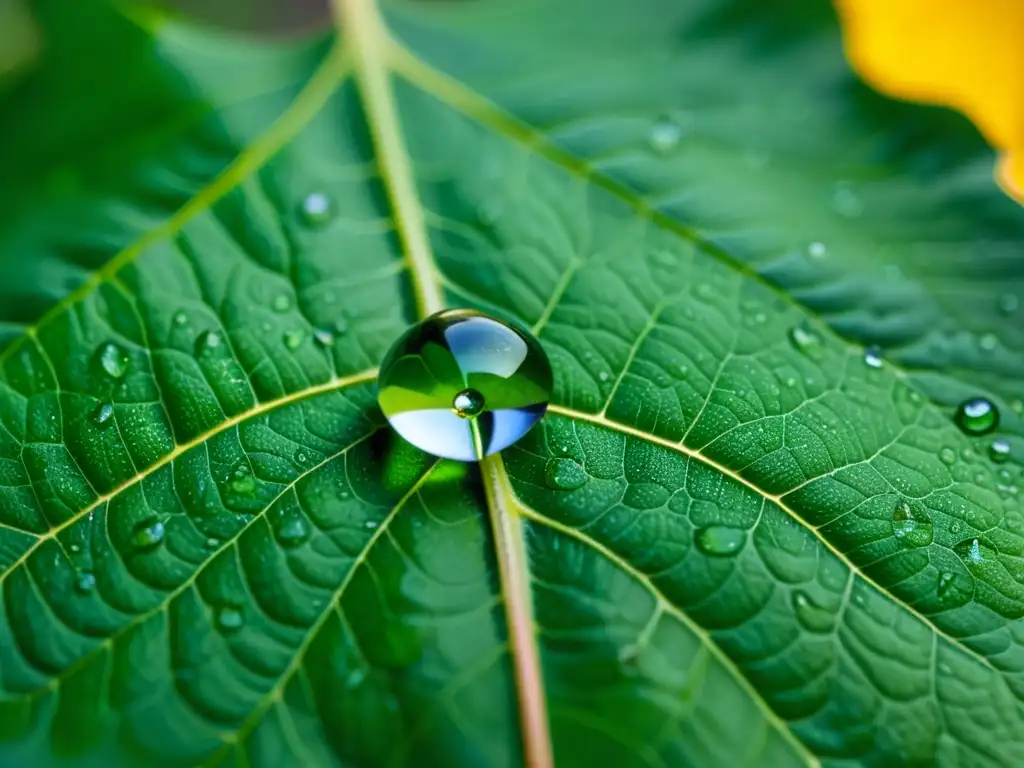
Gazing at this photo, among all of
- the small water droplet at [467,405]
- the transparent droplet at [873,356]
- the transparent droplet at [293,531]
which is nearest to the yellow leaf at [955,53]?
the transparent droplet at [873,356]

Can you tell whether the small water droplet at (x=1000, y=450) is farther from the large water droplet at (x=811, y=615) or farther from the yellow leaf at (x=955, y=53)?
the yellow leaf at (x=955, y=53)

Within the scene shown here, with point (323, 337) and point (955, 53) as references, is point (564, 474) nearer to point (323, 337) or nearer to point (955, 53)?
point (323, 337)

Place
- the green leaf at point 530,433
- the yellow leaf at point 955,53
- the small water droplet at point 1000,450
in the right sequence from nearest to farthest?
the green leaf at point 530,433 → the small water droplet at point 1000,450 → the yellow leaf at point 955,53

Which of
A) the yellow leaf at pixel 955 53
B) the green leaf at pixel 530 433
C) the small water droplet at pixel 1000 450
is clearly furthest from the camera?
the yellow leaf at pixel 955 53

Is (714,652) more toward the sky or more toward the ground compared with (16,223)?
more toward the ground

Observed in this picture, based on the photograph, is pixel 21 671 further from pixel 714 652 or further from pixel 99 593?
pixel 714 652

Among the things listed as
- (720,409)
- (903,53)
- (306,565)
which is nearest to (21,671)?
(306,565)

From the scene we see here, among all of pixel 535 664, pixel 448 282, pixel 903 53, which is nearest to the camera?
pixel 535 664

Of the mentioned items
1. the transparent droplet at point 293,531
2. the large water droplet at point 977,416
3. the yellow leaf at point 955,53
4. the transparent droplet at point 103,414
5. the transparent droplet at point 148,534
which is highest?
the yellow leaf at point 955,53
